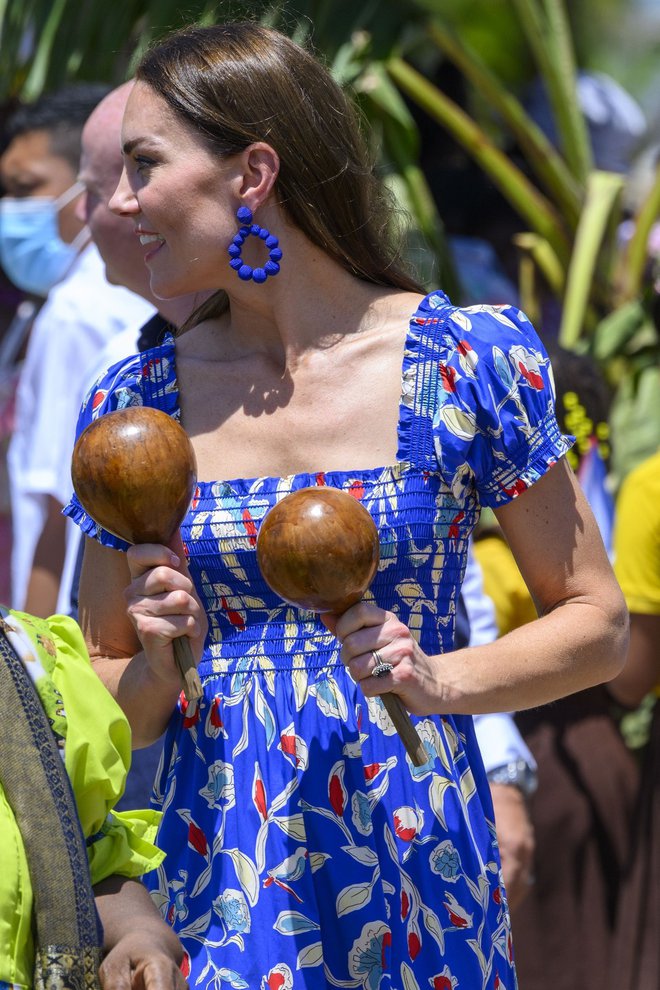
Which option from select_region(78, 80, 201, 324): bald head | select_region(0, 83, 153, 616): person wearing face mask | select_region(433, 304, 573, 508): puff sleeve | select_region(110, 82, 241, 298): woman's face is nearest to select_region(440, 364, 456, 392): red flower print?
select_region(433, 304, 573, 508): puff sleeve

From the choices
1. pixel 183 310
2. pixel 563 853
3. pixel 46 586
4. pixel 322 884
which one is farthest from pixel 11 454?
pixel 322 884

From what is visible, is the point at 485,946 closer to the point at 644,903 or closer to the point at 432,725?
the point at 432,725

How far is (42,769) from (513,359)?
95 centimetres

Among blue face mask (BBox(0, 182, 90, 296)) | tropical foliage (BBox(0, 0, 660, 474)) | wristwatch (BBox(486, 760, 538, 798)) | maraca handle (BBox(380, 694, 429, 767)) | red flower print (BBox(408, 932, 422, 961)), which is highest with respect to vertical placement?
tropical foliage (BBox(0, 0, 660, 474))

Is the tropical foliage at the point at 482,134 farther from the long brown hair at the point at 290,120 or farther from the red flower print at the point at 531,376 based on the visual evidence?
the red flower print at the point at 531,376

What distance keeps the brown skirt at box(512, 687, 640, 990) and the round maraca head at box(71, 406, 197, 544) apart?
2.42 m

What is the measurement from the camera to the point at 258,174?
235cm

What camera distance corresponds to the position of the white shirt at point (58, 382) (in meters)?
4.22

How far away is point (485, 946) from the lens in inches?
88.4

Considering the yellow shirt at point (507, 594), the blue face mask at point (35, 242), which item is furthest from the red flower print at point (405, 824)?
the blue face mask at point (35, 242)

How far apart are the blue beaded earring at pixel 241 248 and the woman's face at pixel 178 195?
1cm

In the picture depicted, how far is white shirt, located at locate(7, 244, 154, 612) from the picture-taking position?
4.22 meters

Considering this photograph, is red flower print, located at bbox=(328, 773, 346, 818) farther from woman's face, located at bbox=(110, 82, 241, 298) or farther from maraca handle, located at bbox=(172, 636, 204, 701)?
woman's face, located at bbox=(110, 82, 241, 298)

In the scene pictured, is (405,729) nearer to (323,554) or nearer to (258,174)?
(323,554)
